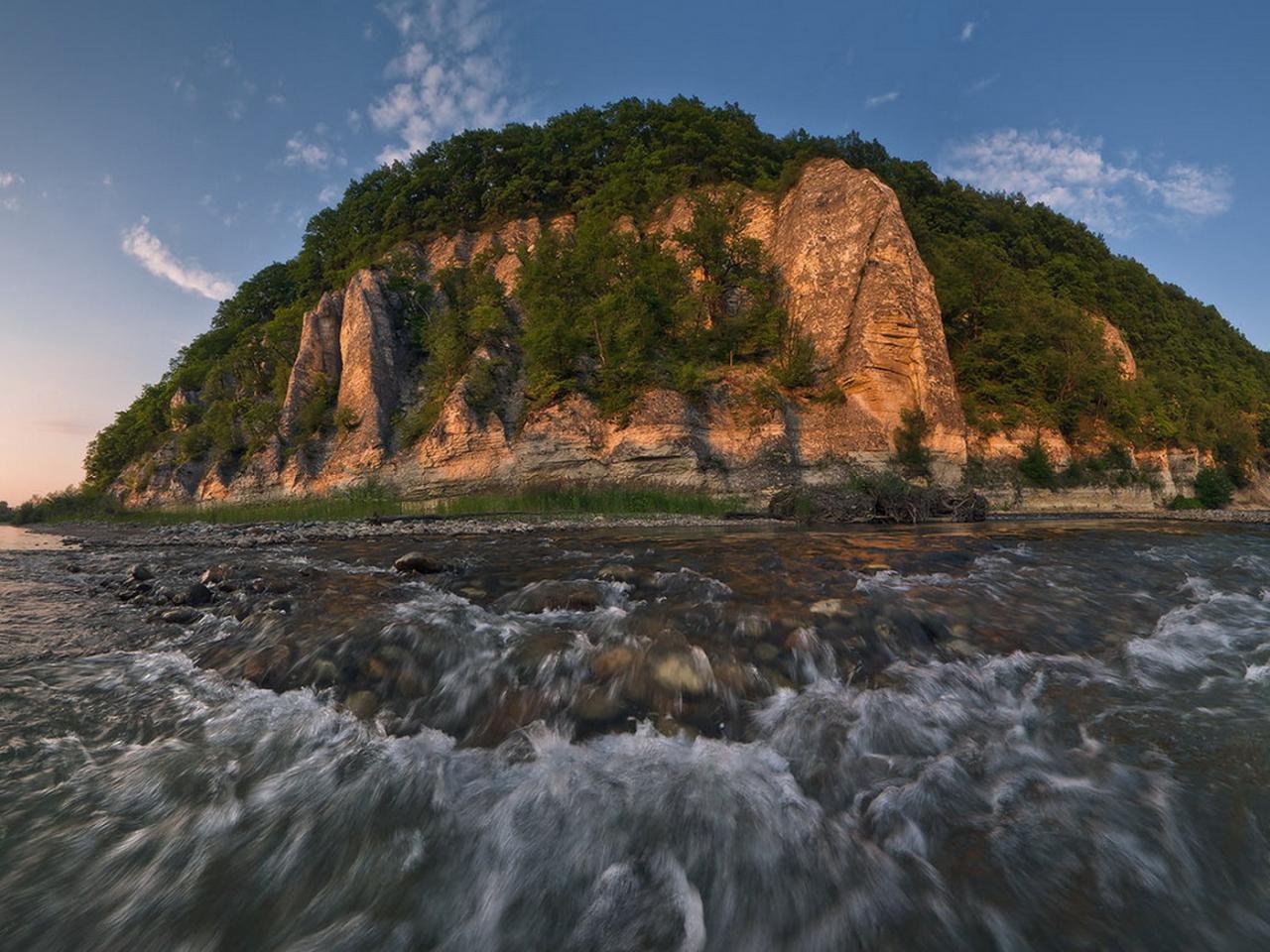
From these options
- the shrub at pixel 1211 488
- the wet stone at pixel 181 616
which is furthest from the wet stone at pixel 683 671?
the shrub at pixel 1211 488

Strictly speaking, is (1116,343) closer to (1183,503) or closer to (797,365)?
(1183,503)

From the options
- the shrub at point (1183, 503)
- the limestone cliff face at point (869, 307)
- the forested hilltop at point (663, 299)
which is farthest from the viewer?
the shrub at point (1183, 503)

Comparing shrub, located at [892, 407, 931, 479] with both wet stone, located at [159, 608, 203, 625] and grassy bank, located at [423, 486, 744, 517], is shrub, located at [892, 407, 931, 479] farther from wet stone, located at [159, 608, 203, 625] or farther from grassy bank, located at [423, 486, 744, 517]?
wet stone, located at [159, 608, 203, 625]

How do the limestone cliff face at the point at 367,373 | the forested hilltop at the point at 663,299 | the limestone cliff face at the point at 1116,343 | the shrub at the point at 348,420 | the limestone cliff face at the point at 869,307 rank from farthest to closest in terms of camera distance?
the limestone cliff face at the point at 1116,343 → the shrub at the point at 348,420 → the limestone cliff face at the point at 367,373 → the forested hilltop at the point at 663,299 → the limestone cliff face at the point at 869,307

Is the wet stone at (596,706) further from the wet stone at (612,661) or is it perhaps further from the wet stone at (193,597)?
the wet stone at (193,597)

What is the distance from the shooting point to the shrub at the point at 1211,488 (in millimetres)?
35294

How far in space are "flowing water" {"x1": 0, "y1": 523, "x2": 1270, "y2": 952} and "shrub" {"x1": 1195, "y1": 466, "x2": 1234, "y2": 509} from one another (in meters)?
45.3

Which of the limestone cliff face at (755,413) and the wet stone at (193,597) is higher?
the limestone cliff face at (755,413)

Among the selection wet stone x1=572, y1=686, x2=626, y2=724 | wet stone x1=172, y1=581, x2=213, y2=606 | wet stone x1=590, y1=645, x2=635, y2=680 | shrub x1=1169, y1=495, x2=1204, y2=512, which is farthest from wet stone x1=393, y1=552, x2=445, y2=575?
shrub x1=1169, y1=495, x2=1204, y2=512

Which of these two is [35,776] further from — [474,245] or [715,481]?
[474,245]

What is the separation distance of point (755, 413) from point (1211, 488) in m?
35.5

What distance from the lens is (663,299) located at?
2939 centimetres

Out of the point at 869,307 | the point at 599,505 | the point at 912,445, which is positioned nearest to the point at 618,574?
the point at 599,505

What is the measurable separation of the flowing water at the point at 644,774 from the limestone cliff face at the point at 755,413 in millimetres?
20808
